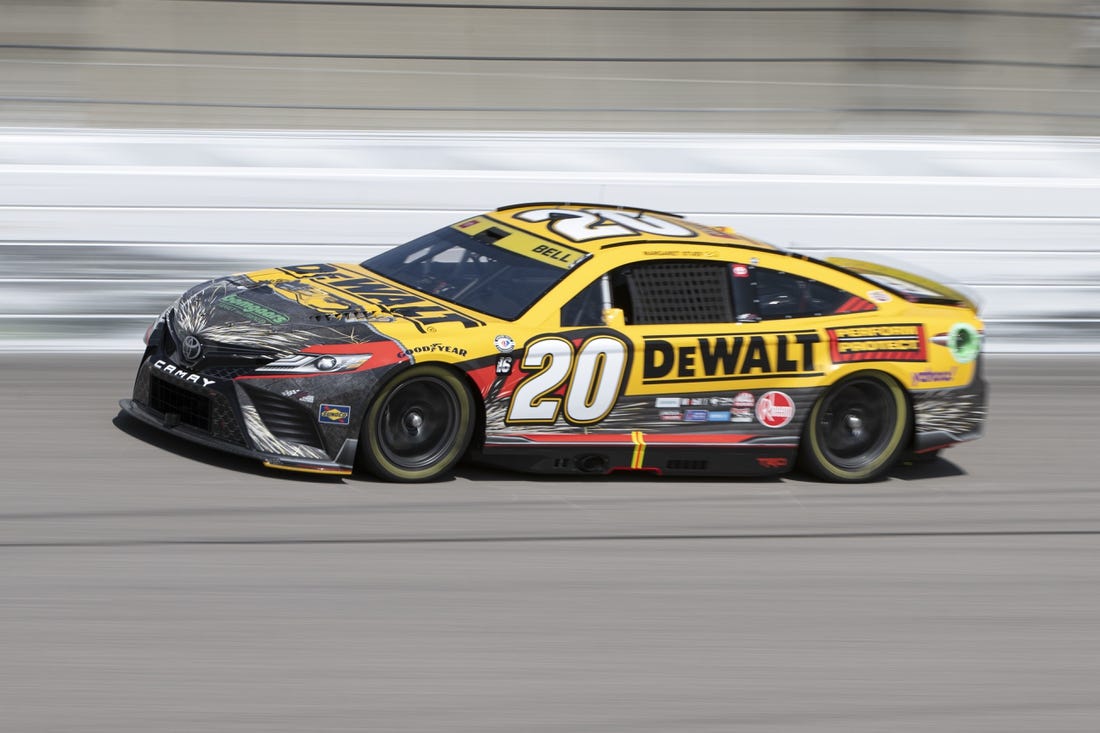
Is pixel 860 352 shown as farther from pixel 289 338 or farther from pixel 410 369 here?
pixel 289 338

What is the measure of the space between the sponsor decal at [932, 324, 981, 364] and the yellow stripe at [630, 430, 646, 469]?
5.80ft

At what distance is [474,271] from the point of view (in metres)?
7.70

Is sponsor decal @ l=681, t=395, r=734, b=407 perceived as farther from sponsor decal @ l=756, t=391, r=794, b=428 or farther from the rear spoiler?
the rear spoiler

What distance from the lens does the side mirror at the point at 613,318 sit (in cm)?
739

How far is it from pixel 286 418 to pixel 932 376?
3.41 m

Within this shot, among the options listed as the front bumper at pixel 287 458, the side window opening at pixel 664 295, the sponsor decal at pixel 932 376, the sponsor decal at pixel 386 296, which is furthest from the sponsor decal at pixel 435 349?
the sponsor decal at pixel 932 376

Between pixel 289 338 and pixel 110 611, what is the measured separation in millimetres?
1812

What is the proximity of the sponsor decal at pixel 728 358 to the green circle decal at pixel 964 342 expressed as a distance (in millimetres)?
855

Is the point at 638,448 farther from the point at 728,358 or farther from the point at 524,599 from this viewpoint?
the point at 524,599

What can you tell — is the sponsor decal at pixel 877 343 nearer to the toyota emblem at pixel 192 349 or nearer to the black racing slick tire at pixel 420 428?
the black racing slick tire at pixel 420 428

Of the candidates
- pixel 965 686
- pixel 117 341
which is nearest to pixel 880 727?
pixel 965 686

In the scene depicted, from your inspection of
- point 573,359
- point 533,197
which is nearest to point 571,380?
point 573,359

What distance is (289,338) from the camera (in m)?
6.92

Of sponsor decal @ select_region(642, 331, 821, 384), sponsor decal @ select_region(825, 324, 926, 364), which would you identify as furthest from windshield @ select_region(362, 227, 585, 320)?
sponsor decal @ select_region(825, 324, 926, 364)
